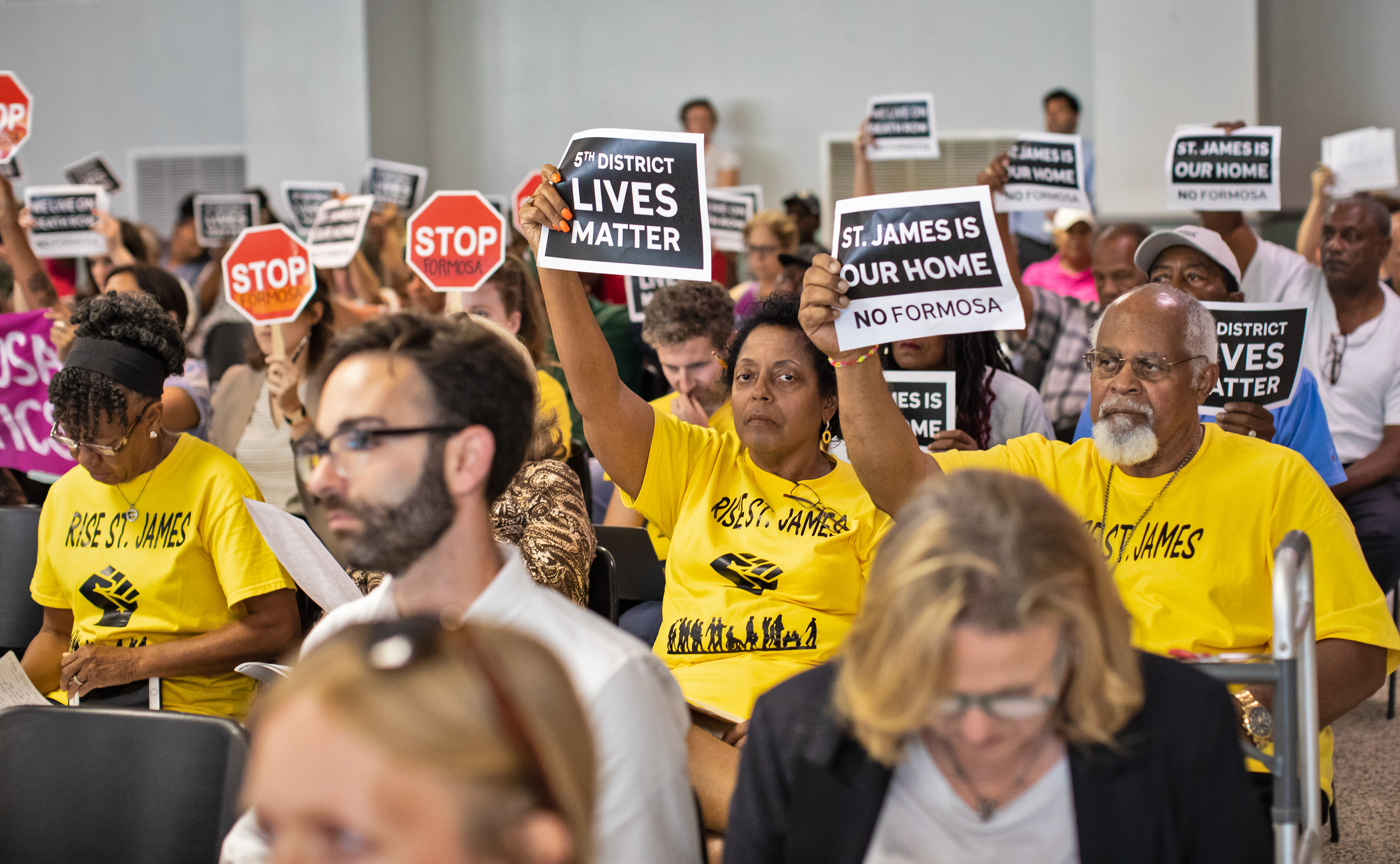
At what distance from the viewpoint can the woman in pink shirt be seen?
624cm

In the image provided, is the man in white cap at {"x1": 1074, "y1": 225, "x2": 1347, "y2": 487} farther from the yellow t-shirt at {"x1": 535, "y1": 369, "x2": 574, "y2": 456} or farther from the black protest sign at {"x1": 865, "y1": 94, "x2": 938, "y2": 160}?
the black protest sign at {"x1": 865, "y1": 94, "x2": 938, "y2": 160}

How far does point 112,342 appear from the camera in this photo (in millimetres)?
2693

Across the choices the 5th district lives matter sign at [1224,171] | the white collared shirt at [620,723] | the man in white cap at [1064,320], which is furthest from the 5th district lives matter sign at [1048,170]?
the white collared shirt at [620,723]

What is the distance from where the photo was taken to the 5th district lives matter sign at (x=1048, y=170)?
17.1 feet

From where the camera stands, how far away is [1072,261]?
6.41 metres

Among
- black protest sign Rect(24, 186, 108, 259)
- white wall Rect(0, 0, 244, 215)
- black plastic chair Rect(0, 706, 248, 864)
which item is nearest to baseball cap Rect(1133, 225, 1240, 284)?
black plastic chair Rect(0, 706, 248, 864)

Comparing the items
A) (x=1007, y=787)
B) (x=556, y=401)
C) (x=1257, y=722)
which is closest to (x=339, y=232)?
(x=556, y=401)

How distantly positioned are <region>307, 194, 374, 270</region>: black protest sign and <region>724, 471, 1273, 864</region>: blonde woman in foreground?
417 centimetres

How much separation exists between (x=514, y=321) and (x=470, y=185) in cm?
669

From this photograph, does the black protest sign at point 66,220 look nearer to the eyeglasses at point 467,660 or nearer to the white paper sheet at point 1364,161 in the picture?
the eyeglasses at point 467,660

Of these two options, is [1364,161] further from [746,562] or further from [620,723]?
[620,723]

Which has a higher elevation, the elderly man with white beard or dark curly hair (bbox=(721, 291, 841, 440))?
dark curly hair (bbox=(721, 291, 841, 440))

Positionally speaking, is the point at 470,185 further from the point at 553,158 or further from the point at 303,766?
the point at 303,766

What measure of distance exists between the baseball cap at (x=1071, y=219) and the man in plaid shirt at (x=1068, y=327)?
30.8 inches
